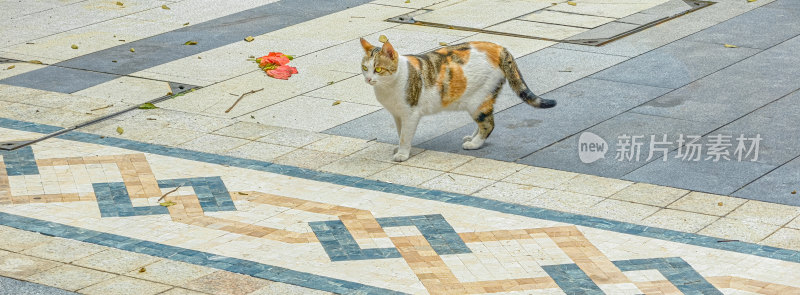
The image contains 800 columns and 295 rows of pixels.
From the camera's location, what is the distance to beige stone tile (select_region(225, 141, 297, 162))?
10.3 meters

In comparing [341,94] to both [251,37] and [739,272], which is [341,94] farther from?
[739,272]

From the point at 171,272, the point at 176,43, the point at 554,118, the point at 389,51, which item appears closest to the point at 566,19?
the point at 554,118

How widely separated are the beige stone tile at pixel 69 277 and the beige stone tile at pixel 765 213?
15.9 feet

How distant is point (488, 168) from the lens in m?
9.77

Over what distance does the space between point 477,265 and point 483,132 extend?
2.65 m

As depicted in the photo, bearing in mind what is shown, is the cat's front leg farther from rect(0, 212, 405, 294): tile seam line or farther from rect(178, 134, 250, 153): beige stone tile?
rect(0, 212, 405, 294): tile seam line

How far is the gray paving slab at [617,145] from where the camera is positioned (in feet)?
31.7

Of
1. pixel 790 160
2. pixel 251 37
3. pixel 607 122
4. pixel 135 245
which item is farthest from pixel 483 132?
pixel 251 37

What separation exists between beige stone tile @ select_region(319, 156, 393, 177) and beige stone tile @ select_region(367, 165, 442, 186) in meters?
0.10

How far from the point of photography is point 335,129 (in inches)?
436

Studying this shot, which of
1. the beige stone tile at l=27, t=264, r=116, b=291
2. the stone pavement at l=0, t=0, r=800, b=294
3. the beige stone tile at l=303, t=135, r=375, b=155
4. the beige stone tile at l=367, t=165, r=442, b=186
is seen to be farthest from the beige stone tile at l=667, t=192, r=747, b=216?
the beige stone tile at l=27, t=264, r=116, b=291

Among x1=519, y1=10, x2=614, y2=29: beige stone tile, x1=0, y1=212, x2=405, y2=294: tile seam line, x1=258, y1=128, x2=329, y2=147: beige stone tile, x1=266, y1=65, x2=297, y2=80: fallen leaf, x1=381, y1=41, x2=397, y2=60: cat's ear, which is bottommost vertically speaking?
x1=519, y1=10, x2=614, y2=29: beige stone tile

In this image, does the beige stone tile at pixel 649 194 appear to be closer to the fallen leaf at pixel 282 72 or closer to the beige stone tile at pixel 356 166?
the beige stone tile at pixel 356 166

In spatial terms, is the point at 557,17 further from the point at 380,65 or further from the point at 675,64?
the point at 380,65
